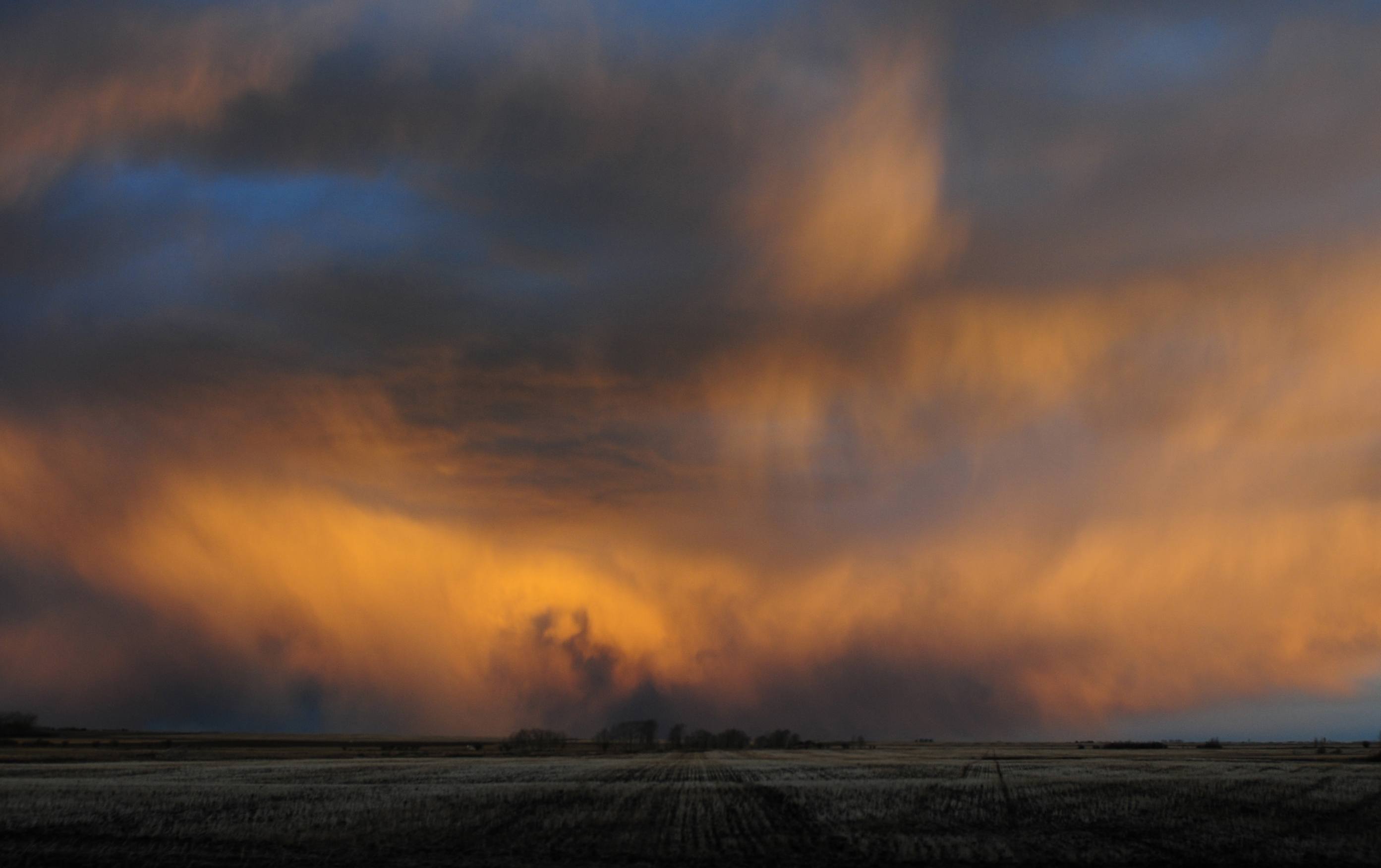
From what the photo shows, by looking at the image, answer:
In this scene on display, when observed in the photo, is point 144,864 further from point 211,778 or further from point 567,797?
→ point 211,778

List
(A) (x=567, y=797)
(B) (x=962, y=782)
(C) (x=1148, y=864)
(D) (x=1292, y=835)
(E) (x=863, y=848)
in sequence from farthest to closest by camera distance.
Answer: (B) (x=962, y=782)
(A) (x=567, y=797)
(D) (x=1292, y=835)
(E) (x=863, y=848)
(C) (x=1148, y=864)

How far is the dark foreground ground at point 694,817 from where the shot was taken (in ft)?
114

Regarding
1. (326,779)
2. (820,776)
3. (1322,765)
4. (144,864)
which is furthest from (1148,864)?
(1322,765)

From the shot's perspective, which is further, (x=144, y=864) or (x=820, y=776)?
(x=820, y=776)

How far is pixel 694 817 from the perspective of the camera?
47.6 m

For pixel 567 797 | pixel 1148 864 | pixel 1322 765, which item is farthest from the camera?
pixel 1322 765

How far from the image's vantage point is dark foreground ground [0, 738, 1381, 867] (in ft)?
114

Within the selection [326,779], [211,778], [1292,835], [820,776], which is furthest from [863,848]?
[211,778]

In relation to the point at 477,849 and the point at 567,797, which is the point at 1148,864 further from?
the point at 567,797

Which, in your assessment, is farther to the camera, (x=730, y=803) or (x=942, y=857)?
(x=730, y=803)

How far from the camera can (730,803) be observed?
5500cm

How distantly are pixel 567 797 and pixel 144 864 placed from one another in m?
28.9

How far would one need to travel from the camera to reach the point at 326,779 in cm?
7719

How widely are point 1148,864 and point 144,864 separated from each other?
3228 centimetres
